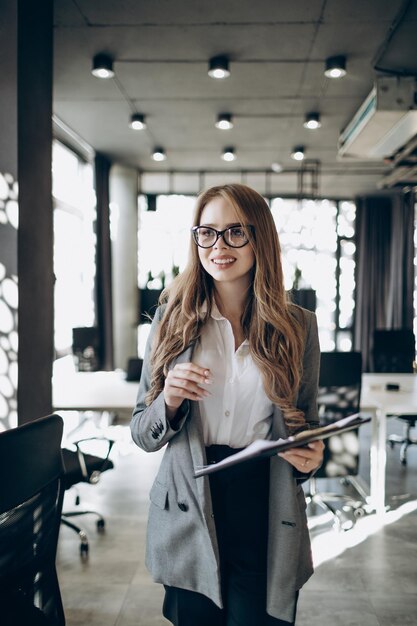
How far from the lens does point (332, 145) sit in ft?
20.6

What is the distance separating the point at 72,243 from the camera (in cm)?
632

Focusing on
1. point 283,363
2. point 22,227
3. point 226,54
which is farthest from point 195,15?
point 283,363

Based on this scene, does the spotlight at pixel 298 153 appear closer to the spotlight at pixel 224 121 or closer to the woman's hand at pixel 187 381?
the spotlight at pixel 224 121

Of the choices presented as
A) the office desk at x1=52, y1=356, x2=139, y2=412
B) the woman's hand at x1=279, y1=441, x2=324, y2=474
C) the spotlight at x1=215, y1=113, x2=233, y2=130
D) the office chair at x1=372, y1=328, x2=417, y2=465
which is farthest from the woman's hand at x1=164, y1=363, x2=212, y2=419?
the spotlight at x1=215, y1=113, x2=233, y2=130

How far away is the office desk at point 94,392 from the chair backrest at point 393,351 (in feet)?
8.31

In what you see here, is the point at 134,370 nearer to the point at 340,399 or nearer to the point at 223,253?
the point at 340,399

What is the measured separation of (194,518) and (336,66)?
142 inches

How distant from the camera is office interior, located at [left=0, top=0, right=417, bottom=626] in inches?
102

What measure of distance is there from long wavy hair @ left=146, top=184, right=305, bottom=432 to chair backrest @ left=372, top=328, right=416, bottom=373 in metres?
4.12

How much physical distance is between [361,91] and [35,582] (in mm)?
4425

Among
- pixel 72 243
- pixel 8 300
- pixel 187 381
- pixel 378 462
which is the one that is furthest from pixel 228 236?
pixel 72 243

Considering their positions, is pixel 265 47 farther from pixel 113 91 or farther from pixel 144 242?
pixel 144 242

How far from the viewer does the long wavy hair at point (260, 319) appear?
4.29 feet

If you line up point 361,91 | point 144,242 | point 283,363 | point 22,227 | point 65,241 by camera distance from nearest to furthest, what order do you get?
point 283,363 → point 22,227 → point 361,91 → point 65,241 → point 144,242
